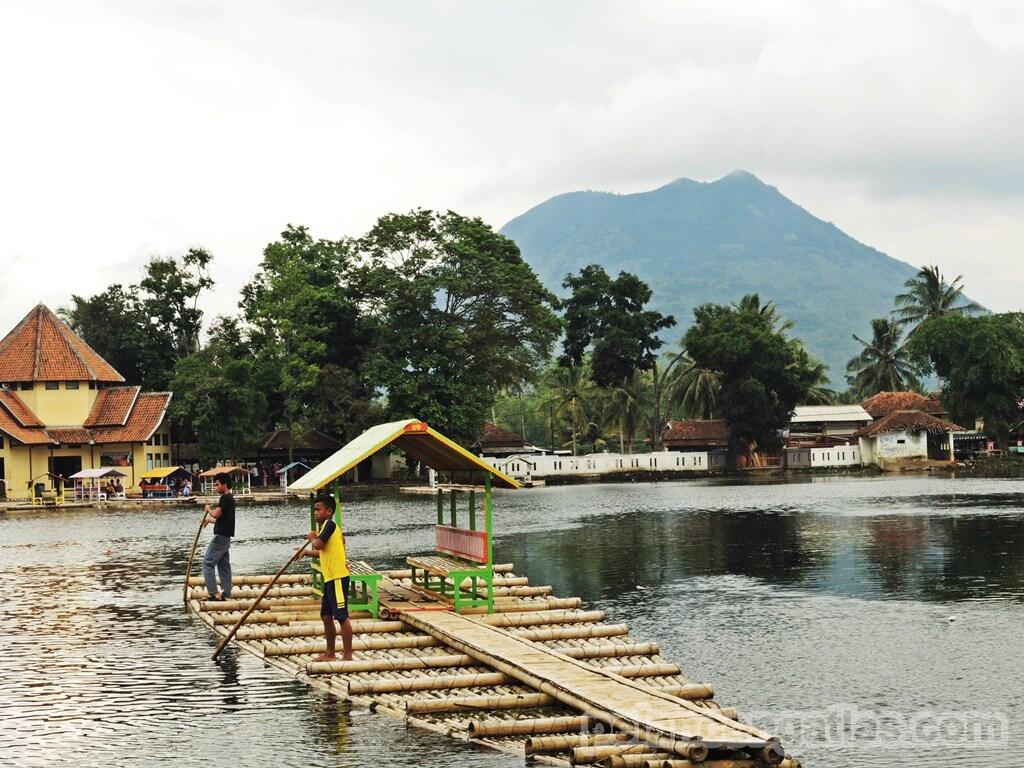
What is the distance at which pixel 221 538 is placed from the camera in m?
21.9

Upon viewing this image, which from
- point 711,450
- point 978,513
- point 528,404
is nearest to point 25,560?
point 978,513

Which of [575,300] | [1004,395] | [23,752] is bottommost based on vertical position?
[23,752]

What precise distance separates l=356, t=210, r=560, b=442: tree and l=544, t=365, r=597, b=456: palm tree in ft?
50.5

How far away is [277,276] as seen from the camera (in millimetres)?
80188

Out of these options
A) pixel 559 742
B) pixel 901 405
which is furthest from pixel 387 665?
pixel 901 405

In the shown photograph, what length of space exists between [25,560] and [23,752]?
23.9 meters

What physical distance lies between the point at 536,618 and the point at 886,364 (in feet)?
301

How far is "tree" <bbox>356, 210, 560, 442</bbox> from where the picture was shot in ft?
249

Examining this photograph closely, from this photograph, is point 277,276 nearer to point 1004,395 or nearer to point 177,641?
point 1004,395

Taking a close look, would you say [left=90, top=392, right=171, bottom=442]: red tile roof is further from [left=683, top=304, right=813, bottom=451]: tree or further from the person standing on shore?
the person standing on shore

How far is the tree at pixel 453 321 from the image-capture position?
75938mm

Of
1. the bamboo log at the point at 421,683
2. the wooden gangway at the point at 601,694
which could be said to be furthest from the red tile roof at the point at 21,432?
the bamboo log at the point at 421,683

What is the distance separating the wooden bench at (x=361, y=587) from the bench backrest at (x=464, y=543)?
1.43 m

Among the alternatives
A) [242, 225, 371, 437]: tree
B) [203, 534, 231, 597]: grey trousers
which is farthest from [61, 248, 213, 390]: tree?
[203, 534, 231, 597]: grey trousers
